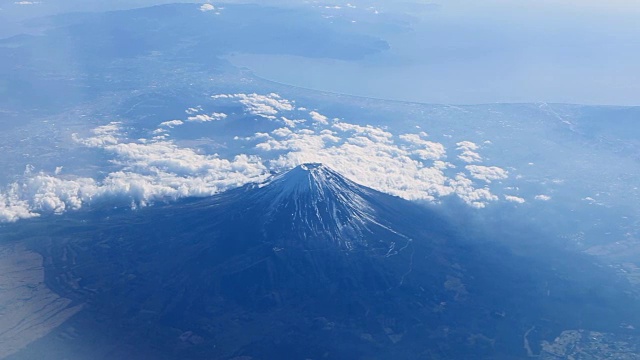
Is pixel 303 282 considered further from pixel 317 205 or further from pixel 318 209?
pixel 317 205

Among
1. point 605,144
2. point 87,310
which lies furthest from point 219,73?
point 87,310

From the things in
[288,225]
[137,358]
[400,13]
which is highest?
[400,13]

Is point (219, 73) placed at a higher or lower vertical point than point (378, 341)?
higher

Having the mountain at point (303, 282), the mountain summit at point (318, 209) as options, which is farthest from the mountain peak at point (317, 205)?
the mountain at point (303, 282)

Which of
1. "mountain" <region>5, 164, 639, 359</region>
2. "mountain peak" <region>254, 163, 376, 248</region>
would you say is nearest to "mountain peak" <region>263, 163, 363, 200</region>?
"mountain peak" <region>254, 163, 376, 248</region>

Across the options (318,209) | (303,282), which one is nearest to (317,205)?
(318,209)

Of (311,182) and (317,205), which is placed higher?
(311,182)

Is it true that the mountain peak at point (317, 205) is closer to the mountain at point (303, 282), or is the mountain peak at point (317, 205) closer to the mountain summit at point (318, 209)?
the mountain summit at point (318, 209)

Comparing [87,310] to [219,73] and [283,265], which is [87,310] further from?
[219,73]
